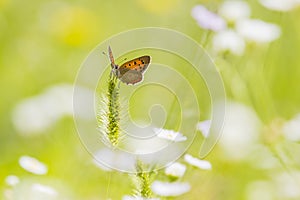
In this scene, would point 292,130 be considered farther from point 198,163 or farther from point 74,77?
point 74,77

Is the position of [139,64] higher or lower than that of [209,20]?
lower

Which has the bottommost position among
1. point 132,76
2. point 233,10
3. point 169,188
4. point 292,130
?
point 169,188

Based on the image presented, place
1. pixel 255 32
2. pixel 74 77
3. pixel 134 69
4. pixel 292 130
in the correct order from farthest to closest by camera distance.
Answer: pixel 74 77, pixel 255 32, pixel 292 130, pixel 134 69

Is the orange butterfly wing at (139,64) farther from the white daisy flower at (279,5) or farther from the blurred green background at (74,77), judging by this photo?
the white daisy flower at (279,5)

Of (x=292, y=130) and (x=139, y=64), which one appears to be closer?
(x=139, y=64)

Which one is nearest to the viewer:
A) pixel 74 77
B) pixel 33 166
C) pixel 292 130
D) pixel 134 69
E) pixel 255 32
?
pixel 134 69

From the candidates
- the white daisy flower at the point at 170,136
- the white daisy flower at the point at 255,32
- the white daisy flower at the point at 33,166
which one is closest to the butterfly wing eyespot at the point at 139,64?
the white daisy flower at the point at 170,136

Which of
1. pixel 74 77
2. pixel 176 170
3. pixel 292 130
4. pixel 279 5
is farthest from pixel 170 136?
pixel 74 77
